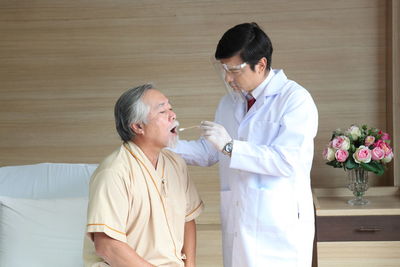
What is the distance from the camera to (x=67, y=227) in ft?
9.35

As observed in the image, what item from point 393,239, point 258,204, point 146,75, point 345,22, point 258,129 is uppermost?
point 345,22

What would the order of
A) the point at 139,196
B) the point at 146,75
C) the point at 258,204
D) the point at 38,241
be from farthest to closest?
the point at 146,75, the point at 38,241, the point at 258,204, the point at 139,196

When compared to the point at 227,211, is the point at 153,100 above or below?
above

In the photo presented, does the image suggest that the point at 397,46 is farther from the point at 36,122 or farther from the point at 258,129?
the point at 36,122

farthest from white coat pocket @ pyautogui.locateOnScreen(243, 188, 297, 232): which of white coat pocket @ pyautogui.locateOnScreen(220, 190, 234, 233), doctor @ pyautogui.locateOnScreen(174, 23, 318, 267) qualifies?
white coat pocket @ pyautogui.locateOnScreen(220, 190, 234, 233)

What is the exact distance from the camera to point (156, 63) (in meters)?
3.60

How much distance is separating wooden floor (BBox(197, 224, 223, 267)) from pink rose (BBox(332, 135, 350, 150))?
2.74 ft

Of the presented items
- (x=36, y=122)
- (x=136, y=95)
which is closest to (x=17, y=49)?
(x=36, y=122)

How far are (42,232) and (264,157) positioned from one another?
1095 millimetres

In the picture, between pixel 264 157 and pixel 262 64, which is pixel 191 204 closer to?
pixel 264 157

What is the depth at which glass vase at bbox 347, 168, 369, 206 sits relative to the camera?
10.7ft

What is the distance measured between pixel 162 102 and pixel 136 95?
3.9 inches

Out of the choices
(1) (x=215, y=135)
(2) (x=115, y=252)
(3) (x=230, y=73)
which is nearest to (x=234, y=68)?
(3) (x=230, y=73)

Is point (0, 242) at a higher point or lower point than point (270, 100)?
lower
